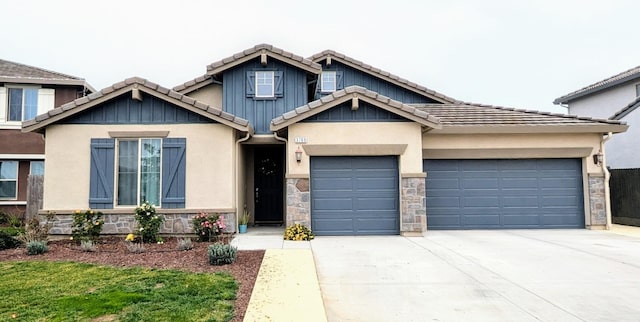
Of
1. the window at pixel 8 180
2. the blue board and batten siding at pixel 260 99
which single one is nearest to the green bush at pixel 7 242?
the blue board and batten siding at pixel 260 99

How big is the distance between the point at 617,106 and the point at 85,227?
22610 millimetres

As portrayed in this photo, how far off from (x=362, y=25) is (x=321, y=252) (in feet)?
54.7

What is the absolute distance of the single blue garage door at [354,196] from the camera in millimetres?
10109

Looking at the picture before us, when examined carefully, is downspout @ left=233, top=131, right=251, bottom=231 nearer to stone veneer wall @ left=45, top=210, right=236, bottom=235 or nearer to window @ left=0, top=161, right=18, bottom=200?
stone veneer wall @ left=45, top=210, right=236, bottom=235

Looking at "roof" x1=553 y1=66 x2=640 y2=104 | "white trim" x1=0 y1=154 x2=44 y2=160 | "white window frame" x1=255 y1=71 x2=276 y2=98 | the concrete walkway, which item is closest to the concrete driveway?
the concrete walkway

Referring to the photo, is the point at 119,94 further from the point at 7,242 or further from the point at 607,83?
the point at 607,83

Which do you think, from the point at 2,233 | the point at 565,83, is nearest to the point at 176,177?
the point at 2,233

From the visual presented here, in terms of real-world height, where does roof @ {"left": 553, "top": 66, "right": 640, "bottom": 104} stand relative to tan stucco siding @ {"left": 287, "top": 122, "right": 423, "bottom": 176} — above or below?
above

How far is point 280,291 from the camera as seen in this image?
5293 millimetres

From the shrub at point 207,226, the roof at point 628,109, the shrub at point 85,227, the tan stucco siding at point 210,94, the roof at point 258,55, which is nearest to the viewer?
the shrub at point 85,227

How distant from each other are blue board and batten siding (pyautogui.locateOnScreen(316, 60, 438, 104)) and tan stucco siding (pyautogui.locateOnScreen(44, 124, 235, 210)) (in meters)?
6.39

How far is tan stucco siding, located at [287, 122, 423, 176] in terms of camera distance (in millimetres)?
10039

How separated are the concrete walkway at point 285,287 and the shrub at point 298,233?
1.61ft

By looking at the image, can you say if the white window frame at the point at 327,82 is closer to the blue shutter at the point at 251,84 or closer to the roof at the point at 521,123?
the blue shutter at the point at 251,84
